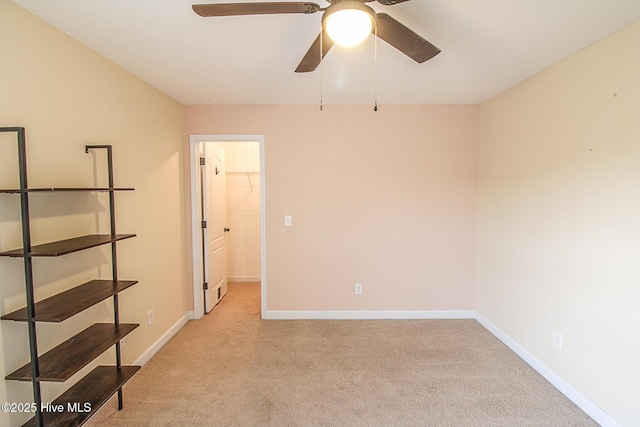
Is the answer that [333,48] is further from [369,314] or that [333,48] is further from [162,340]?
[162,340]

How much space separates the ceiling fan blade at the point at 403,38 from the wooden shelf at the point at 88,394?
8.09ft

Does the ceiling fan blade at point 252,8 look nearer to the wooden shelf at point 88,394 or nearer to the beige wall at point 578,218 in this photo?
the beige wall at point 578,218

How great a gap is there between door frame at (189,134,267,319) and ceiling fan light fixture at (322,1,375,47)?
7.21 feet

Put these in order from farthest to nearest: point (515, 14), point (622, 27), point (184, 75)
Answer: point (184, 75)
point (622, 27)
point (515, 14)

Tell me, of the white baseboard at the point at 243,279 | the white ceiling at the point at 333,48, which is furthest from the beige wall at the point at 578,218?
the white baseboard at the point at 243,279

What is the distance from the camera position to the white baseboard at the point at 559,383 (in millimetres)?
1948

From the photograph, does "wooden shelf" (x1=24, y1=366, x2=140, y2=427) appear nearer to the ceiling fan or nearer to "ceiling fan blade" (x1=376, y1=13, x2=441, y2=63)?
the ceiling fan

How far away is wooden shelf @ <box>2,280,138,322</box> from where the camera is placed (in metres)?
1.48

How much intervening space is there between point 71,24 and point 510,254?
143 inches

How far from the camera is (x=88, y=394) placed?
5.98 ft

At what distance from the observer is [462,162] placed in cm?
344

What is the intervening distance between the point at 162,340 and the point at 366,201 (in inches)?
95.9

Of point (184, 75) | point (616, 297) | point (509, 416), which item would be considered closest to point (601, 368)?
point (616, 297)

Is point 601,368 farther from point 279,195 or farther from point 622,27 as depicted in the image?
point 279,195
